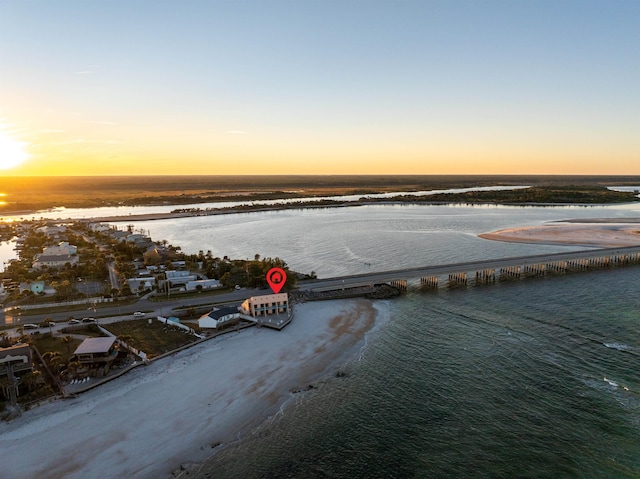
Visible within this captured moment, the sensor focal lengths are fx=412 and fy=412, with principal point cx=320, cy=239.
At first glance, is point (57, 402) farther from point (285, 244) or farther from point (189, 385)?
point (285, 244)

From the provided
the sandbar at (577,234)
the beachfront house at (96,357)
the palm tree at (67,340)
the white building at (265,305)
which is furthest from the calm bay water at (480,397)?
the sandbar at (577,234)

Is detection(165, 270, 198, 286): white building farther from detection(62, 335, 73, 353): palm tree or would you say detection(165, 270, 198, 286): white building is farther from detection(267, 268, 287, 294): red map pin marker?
detection(62, 335, 73, 353): palm tree

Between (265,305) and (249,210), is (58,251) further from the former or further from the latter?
(249,210)

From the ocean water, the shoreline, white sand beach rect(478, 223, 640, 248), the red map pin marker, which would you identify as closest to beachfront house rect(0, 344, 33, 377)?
the ocean water

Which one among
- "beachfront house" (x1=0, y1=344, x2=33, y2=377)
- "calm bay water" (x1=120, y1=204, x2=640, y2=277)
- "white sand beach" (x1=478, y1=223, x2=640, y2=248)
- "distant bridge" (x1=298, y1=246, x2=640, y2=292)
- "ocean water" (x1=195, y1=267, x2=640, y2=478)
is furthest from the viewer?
"white sand beach" (x1=478, y1=223, x2=640, y2=248)

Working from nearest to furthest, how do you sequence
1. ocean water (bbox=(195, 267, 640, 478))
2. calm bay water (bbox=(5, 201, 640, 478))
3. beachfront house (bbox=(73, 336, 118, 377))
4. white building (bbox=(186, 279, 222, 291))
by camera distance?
ocean water (bbox=(195, 267, 640, 478)), calm bay water (bbox=(5, 201, 640, 478)), beachfront house (bbox=(73, 336, 118, 377)), white building (bbox=(186, 279, 222, 291))

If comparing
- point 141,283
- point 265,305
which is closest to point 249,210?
point 141,283
